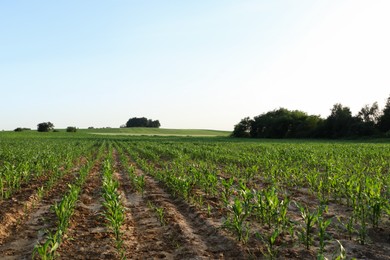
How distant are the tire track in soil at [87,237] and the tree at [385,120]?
57.5 m

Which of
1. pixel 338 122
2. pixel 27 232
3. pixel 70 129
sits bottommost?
pixel 27 232

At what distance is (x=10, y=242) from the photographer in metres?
6.37

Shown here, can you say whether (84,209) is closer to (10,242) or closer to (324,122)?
(10,242)

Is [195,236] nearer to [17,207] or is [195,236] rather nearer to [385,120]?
[17,207]

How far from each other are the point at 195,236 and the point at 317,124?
67.5 meters

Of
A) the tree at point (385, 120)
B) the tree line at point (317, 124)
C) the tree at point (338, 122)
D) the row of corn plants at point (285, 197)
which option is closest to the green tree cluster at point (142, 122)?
the tree line at point (317, 124)

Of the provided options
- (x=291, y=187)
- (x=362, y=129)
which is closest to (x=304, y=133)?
(x=362, y=129)

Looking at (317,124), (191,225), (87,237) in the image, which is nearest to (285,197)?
(191,225)

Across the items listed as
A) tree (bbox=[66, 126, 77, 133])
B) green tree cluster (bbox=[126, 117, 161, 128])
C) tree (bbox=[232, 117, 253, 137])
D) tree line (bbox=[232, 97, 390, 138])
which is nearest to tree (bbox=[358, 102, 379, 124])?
tree line (bbox=[232, 97, 390, 138])

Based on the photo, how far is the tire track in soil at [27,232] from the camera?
5.83m

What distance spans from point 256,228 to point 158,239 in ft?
6.30

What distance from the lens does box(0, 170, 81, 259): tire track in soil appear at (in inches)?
229

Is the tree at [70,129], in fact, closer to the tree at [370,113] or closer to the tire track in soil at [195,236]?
the tree at [370,113]

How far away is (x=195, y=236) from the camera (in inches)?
262
